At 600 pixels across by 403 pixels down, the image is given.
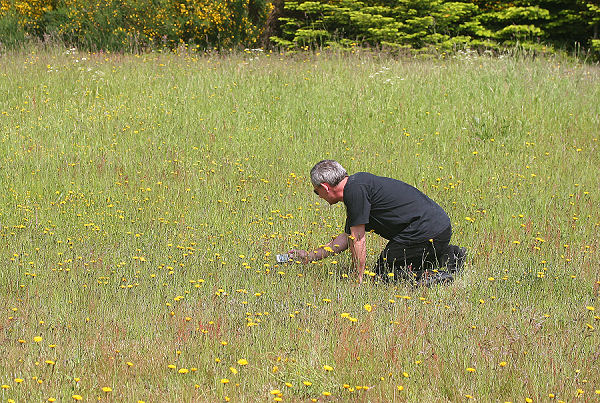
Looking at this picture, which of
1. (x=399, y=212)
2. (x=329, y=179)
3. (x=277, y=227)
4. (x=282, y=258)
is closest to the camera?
(x=329, y=179)

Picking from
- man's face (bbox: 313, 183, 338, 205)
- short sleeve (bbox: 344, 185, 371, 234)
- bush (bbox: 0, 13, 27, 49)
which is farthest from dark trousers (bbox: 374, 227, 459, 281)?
bush (bbox: 0, 13, 27, 49)

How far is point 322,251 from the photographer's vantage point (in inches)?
215

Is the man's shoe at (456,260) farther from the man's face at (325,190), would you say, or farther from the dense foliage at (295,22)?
the dense foliage at (295,22)

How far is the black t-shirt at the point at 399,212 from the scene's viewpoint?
519 centimetres

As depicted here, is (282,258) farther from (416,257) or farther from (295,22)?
A: (295,22)

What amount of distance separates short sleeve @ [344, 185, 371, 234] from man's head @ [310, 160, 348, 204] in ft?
0.26

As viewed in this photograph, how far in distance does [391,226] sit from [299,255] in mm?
757

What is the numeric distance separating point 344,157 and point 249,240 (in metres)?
2.90

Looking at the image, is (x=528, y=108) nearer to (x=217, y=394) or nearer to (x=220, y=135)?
(x=220, y=135)

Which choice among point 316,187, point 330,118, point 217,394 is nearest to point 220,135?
point 330,118

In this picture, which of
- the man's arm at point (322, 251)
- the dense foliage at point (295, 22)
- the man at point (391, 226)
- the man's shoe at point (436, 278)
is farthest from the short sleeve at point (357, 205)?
the dense foliage at point (295, 22)

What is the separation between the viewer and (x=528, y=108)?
33.3ft

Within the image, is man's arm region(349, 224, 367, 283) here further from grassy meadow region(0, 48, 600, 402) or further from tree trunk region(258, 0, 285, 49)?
tree trunk region(258, 0, 285, 49)

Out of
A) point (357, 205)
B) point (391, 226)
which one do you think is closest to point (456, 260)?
point (391, 226)
